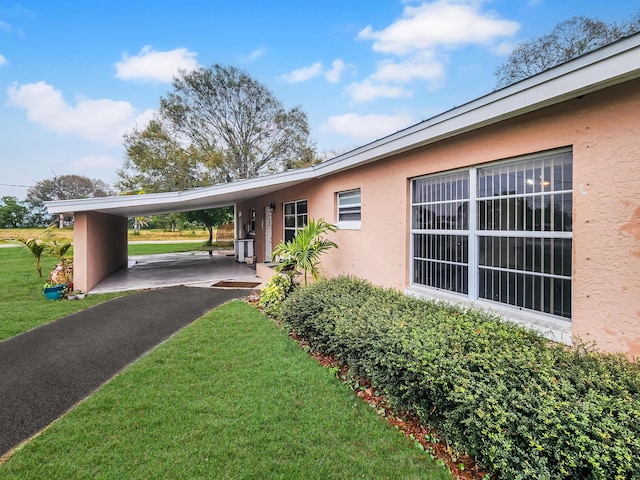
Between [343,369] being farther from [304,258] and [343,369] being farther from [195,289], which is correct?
[195,289]

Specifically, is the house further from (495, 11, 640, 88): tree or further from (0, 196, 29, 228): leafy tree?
(0, 196, 29, 228): leafy tree

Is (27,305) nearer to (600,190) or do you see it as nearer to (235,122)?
(600,190)

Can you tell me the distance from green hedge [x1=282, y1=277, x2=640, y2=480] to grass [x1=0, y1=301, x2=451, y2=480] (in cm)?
42

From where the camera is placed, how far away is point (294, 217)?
10.5m

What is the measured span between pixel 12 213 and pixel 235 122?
34.8m

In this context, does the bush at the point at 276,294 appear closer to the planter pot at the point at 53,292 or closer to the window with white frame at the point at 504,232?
the window with white frame at the point at 504,232

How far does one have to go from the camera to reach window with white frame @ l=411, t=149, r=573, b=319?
349 centimetres

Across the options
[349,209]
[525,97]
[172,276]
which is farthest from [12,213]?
[525,97]

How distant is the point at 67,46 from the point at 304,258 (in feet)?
46.2

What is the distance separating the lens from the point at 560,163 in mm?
3453

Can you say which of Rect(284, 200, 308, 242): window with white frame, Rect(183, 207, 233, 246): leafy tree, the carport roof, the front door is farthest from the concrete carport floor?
Rect(183, 207, 233, 246): leafy tree

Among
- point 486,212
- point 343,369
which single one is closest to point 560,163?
point 486,212

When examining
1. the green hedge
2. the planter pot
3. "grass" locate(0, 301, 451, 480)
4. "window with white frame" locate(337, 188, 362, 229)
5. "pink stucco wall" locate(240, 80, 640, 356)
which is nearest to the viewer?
the green hedge

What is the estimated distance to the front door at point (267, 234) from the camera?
12.8 metres
